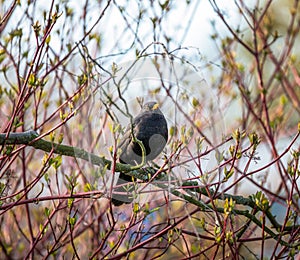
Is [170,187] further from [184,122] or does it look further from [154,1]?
[154,1]

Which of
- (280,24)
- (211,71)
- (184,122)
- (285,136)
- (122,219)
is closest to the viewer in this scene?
(184,122)

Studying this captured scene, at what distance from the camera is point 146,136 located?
2738 mm

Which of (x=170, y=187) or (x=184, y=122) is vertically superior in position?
(x=184, y=122)

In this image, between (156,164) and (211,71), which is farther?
(211,71)

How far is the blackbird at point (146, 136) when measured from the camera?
105 inches

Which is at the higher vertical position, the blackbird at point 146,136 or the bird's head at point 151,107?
the bird's head at point 151,107

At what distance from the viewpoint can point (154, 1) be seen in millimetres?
3801

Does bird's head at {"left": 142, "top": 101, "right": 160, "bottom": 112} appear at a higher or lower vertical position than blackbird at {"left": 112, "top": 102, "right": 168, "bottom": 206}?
higher

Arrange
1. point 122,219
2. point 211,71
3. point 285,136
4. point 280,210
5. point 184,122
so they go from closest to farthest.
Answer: point 184,122 → point 122,219 → point 211,71 → point 285,136 → point 280,210

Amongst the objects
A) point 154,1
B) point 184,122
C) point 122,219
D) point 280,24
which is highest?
point 280,24

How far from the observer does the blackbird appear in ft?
8.76

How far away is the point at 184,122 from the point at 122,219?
1.56 metres

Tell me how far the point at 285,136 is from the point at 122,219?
1626mm

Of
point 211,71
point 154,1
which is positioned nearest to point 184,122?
point 154,1
